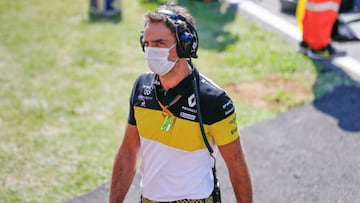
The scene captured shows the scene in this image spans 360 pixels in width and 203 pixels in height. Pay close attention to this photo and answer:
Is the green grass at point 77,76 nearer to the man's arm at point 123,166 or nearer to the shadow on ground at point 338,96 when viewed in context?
the shadow on ground at point 338,96

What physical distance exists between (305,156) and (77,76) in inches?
159

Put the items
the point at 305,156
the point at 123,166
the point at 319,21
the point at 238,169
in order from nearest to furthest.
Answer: the point at 238,169 < the point at 123,166 < the point at 305,156 < the point at 319,21

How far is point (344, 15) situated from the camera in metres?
9.28

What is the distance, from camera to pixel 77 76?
329 inches

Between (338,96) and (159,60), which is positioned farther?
(338,96)

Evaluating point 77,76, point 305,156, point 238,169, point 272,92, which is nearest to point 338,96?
point 272,92

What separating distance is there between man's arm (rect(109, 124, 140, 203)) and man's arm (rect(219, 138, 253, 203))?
0.67 meters

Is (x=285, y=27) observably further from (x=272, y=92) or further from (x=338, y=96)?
(x=338, y=96)

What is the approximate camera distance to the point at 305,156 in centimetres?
585

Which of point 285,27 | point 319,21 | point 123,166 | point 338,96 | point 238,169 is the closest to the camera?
point 238,169

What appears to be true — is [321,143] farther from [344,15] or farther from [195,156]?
[344,15]

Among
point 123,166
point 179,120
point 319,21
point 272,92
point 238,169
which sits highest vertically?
point 179,120

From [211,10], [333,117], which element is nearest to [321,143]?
[333,117]

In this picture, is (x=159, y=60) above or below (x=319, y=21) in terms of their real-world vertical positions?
above
